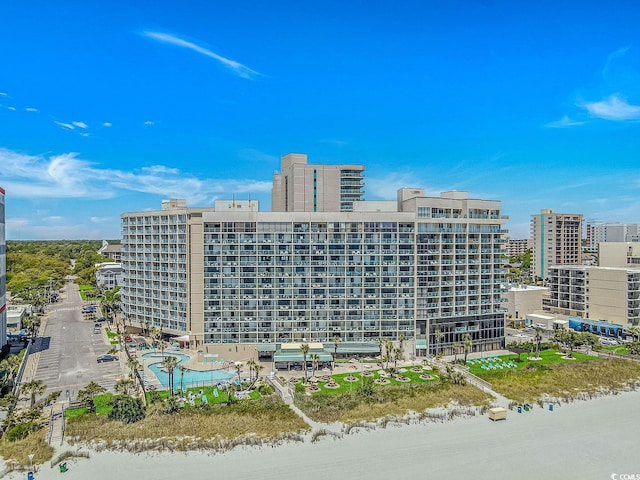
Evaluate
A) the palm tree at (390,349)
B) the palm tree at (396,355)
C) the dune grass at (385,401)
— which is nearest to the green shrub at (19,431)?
the dune grass at (385,401)

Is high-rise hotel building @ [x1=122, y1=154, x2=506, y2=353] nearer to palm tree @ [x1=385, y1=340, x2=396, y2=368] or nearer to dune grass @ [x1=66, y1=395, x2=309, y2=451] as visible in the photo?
palm tree @ [x1=385, y1=340, x2=396, y2=368]

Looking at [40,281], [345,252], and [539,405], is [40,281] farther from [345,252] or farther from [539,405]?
[539,405]

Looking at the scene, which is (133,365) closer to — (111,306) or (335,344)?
(335,344)

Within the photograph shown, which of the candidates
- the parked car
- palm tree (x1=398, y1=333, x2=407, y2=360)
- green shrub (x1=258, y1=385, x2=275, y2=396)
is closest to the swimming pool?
green shrub (x1=258, y1=385, x2=275, y2=396)

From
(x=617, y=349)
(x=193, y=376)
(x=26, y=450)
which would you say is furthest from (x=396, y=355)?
(x=26, y=450)

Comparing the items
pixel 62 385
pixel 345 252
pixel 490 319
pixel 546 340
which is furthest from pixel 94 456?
pixel 546 340

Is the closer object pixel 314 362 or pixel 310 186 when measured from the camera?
pixel 314 362
